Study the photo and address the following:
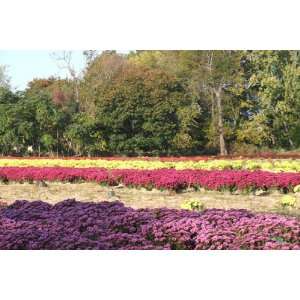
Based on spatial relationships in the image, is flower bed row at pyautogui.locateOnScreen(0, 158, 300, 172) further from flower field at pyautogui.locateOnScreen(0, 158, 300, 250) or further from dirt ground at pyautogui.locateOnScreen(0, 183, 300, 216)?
dirt ground at pyautogui.locateOnScreen(0, 183, 300, 216)

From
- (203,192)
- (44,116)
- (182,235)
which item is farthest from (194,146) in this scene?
(44,116)

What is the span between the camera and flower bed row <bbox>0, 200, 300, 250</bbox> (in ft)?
27.1

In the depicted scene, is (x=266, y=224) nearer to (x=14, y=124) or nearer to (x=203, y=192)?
(x=203, y=192)

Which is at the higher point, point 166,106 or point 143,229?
point 166,106

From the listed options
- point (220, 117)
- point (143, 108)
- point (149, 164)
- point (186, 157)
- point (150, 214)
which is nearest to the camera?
point (150, 214)

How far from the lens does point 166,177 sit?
392 inches

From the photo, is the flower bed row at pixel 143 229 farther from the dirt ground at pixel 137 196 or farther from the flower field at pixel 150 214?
the dirt ground at pixel 137 196

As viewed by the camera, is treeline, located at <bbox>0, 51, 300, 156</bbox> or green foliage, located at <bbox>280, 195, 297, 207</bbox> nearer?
green foliage, located at <bbox>280, 195, 297, 207</bbox>

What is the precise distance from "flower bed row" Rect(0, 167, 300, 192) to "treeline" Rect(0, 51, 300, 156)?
45cm

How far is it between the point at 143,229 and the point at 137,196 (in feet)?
3.99

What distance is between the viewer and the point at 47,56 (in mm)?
8836

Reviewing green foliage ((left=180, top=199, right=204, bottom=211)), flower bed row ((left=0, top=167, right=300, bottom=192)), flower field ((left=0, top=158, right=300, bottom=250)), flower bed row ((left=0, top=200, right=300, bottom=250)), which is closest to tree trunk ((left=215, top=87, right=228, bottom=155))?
flower field ((left=0, top=158, right=300, bottom=250))

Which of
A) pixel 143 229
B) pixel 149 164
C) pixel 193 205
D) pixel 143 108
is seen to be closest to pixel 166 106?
pixel 143 108

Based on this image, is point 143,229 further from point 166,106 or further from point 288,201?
point 288,201
